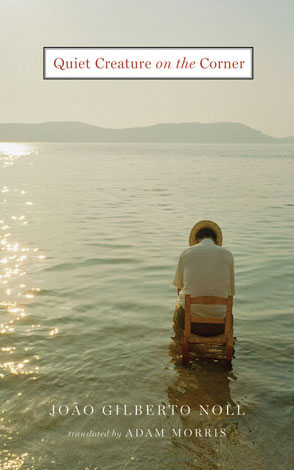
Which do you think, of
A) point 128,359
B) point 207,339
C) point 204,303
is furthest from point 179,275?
point 128,359

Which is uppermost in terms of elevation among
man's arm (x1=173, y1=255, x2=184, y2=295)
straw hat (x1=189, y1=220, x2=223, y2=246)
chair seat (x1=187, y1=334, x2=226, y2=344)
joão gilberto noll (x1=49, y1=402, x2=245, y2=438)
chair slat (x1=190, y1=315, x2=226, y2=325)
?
straw hat (x1=189, y1=220, x2=223, y2=246)

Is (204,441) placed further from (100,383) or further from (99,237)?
(99,237)

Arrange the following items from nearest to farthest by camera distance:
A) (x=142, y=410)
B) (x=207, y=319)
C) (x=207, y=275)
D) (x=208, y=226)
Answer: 1. (x=142, y=410)
2. (x=207, y=319)
3. (x=207, y=275)
4. (x=208, y=226)

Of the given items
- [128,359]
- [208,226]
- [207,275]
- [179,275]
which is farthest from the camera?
[208,226]

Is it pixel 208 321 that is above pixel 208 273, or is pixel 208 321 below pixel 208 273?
below

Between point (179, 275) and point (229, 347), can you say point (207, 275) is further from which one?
point (229, 347)

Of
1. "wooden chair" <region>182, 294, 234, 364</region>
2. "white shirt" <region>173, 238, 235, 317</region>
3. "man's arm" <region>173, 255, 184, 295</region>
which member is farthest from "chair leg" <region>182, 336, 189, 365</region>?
"man's arm" <region>173, 255, 184, 295</region>

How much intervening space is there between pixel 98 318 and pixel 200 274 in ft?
9.96

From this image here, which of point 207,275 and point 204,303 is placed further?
point 207,275

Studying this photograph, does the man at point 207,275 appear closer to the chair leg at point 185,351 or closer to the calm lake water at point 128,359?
the chair leg at point 185,351

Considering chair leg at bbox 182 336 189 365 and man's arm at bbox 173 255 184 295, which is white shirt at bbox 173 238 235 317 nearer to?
man's arm at bbox 173 255 184 295

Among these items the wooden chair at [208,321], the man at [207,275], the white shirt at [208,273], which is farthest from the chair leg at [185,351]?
the white shirt at [208,273]

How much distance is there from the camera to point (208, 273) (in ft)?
23.0

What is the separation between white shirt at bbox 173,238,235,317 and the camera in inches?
→ 276
